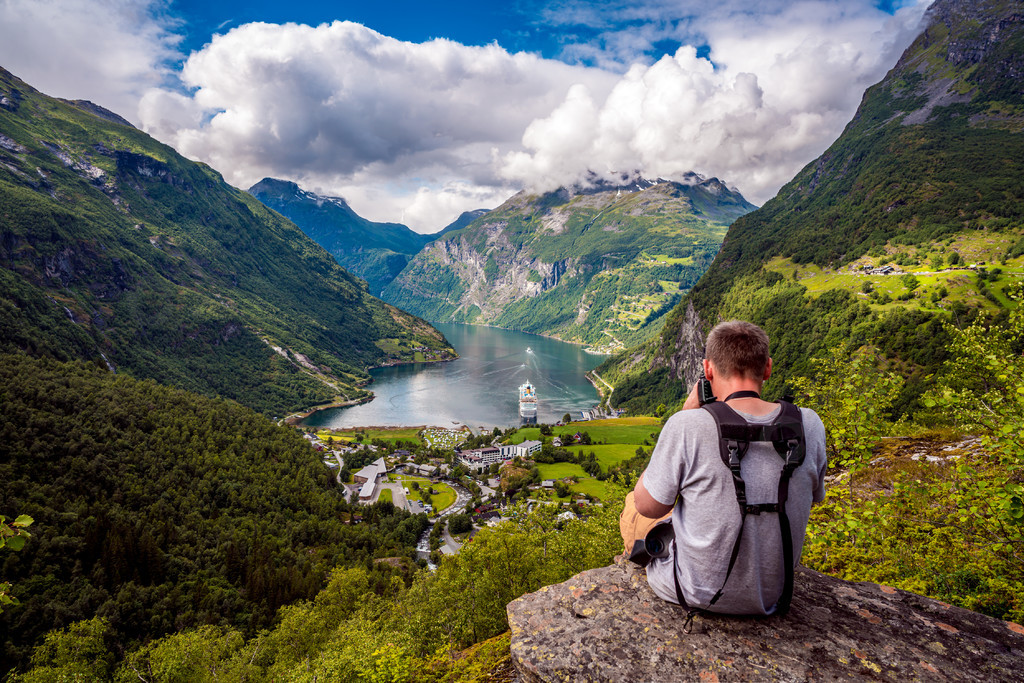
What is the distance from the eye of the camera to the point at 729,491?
2672 mm

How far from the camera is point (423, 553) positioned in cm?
4538

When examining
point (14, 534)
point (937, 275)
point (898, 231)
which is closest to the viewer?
point (14, 534)

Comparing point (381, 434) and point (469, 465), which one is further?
point (381, 434)

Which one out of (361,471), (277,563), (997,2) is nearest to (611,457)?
(361,471)

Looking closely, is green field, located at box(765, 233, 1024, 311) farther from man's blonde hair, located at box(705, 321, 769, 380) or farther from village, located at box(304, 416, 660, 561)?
man's blonde hair, located at box(705, 321, 769, 380)

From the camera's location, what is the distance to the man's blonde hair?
9.56 feet

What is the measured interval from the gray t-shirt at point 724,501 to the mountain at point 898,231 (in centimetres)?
3797

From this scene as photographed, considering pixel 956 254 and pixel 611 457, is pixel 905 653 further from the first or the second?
pixel 956 254

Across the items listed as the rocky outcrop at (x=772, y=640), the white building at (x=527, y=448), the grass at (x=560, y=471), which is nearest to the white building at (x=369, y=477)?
the white building at (x=527, y=448)

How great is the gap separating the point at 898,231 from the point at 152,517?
122535 millimetres

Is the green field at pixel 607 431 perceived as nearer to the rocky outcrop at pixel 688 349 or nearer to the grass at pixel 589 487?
the grass at pixel 589 487

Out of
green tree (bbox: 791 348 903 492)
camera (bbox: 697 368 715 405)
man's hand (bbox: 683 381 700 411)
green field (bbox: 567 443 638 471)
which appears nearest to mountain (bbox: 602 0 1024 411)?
green field (bbox: 567 443 638 471)

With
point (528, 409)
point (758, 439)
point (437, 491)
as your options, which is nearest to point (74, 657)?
point (758, 439)

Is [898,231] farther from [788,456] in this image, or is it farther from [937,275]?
[788,456]
